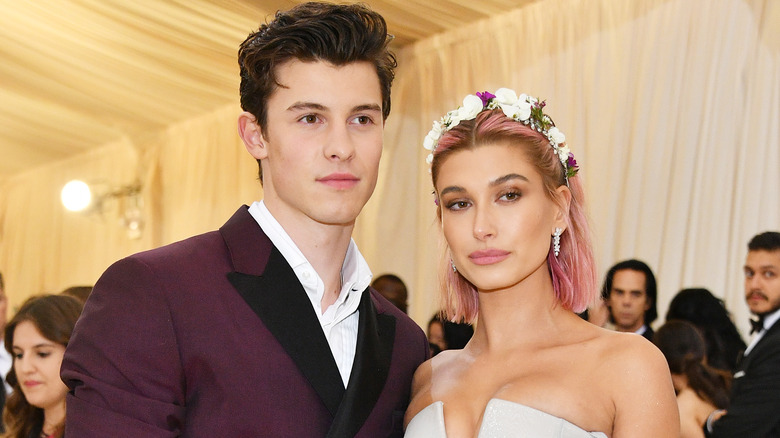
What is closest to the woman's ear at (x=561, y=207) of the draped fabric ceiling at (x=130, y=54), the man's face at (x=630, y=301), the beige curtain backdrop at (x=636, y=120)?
the beige curtain backdrop at (x=636, y=120)

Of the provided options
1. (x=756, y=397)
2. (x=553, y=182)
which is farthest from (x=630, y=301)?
(x=553, y=182)

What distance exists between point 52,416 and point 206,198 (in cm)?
627

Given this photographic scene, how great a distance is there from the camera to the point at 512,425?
2.37 metres

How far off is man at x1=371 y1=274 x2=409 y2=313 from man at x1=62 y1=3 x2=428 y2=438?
11.7 feet

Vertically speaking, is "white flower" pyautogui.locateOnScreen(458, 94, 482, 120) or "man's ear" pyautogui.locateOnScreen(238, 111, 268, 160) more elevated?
"white flower" pyautogui.locateOnScreen(458, 94, 482, 120)

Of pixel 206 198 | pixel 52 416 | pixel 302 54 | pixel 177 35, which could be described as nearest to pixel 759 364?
pixel 302 54

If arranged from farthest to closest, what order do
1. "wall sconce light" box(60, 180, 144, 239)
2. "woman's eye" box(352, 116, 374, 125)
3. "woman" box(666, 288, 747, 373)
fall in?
"wall sconce light" box(60, 180, 144, 239) → "woman" box(666, 288, 747, 373) → "woman's eye" box(352, 116, 374, 125)

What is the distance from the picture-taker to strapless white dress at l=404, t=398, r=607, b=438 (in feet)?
7.59

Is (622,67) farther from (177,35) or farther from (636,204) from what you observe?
(177,35)

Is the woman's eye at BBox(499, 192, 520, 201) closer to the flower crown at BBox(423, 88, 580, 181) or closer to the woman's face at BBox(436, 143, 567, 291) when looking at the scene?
the woman's face at BBox(436, 143, 567, 291)

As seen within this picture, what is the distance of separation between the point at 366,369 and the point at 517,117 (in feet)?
2.84

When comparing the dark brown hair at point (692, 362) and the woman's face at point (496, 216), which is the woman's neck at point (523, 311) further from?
the dark brown hair at point (692, 362)

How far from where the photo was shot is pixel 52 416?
12.4 feet

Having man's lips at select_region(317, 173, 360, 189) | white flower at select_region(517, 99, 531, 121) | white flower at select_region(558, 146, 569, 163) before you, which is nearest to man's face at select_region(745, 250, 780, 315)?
white flower at select_region(558, 146, 569, 163)
